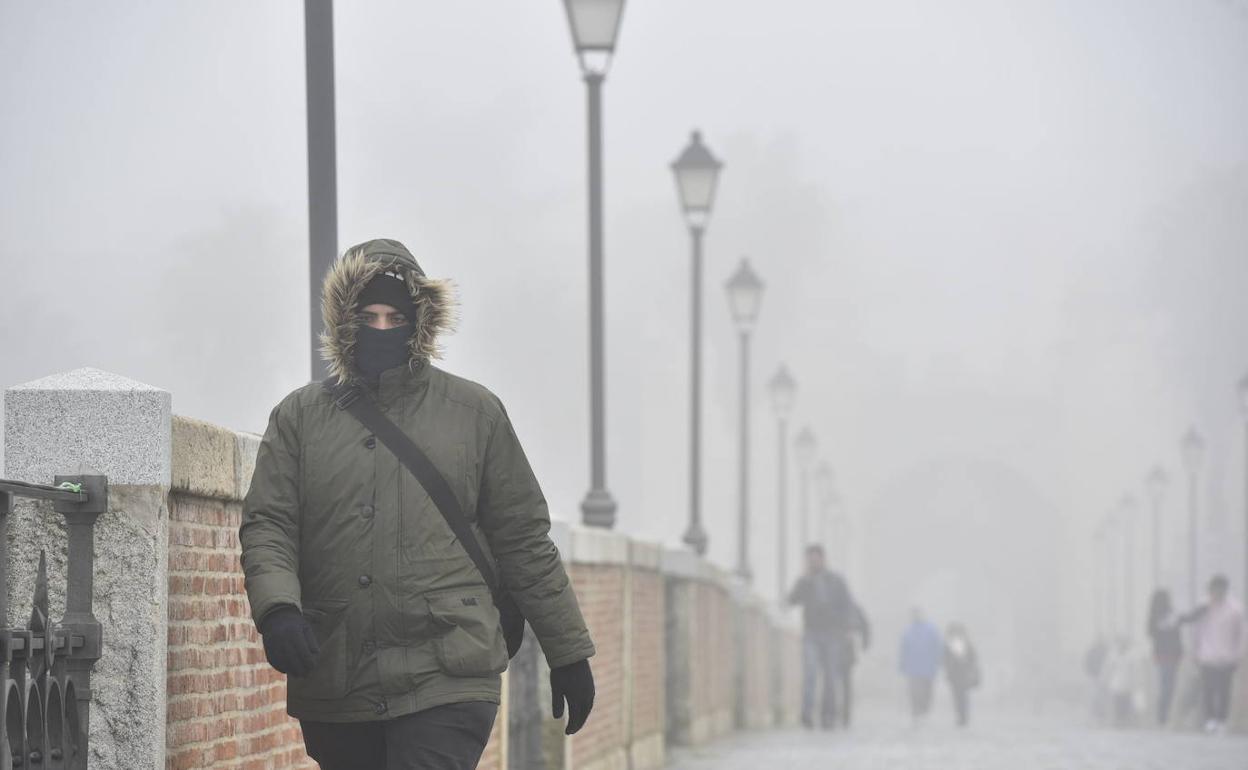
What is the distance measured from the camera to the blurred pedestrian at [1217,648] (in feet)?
71.1

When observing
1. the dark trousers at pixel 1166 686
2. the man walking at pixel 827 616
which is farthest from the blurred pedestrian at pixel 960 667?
the man walking at pixel 827 616

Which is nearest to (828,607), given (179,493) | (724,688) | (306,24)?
(724,688)

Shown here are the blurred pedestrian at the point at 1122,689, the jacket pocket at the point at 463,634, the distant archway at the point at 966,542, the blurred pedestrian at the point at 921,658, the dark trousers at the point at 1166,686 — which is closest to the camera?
the jacket pocket at the point at 463,634

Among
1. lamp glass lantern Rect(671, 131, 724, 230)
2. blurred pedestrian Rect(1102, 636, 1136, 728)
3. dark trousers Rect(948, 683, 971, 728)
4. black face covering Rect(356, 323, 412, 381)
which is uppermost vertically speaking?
lamp glass lantern Rect(671, 131, 724, 230)

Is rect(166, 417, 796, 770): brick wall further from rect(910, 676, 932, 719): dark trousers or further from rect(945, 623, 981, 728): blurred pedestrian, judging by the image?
rect(945, 623, 981, 728): blurred pedestrian

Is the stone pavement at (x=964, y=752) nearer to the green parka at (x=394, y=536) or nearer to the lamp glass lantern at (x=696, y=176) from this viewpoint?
the lamp glass lantern at (x=696, y=176)

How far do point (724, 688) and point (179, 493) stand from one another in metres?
16.1

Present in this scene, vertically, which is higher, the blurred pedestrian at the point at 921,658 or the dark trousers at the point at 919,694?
the blurred pedestrian at the point at 921,658

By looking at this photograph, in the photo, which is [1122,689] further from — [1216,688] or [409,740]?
[409,740]

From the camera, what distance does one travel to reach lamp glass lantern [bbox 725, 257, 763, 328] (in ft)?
87.0

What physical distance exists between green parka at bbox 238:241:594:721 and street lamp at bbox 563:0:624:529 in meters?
9.32

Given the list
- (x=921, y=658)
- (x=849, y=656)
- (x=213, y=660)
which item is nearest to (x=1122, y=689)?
(x=921, y=658)

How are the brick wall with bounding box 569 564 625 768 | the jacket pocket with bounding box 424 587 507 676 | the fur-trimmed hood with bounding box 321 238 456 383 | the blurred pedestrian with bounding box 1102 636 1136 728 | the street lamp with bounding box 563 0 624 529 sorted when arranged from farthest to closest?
the blurred pedestrian with bounding box 1102 636 1136 728 → the street lamp with bounding box 563 0 624 529 → the brick wall with bounding box 569 564 625 768 → the fur-trimmed hood with bounding box 321 238 456 383 → the jacket pocket with bounding box 424 587 507 676

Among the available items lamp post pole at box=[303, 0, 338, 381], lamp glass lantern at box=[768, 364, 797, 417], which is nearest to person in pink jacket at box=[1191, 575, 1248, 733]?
lamp glass lantern at box=[768, 364, 797, 417]
